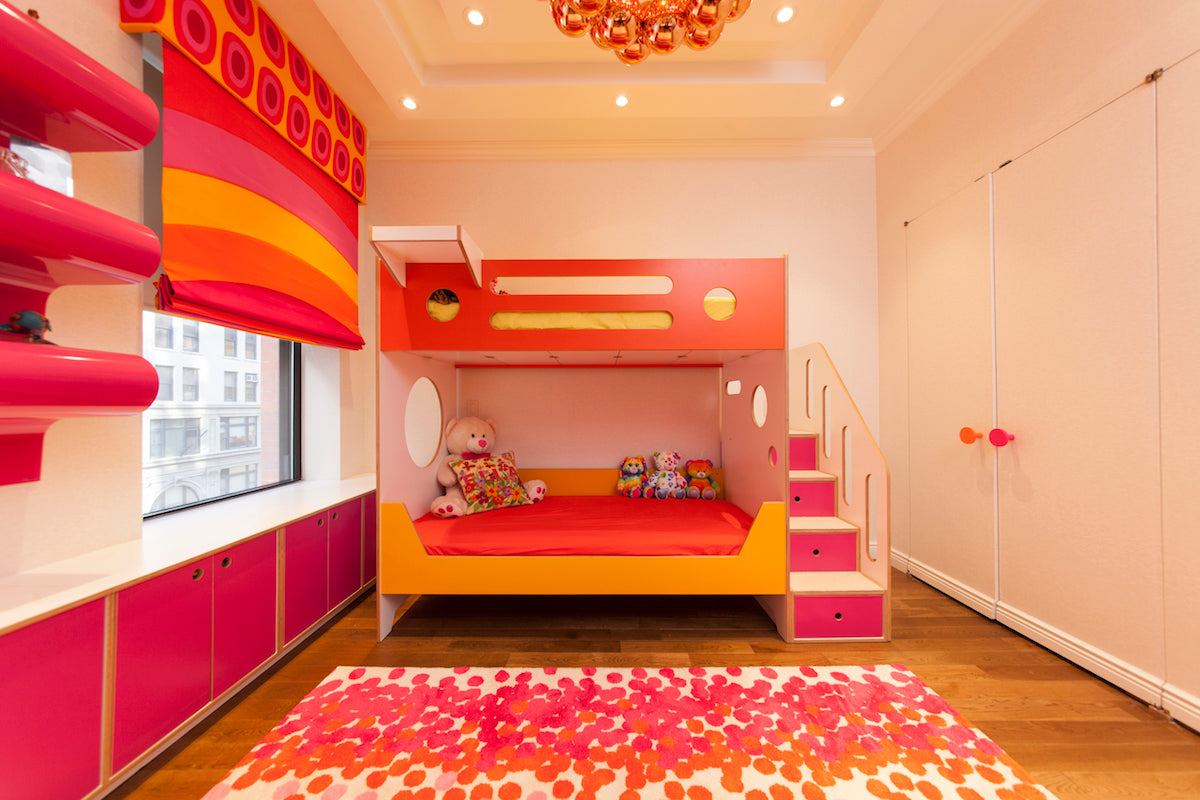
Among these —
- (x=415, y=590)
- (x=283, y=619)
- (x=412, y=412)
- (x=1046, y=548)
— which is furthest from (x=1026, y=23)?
(x=283, y=619)

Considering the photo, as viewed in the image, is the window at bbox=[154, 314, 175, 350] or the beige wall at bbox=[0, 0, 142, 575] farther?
the window at bbox=[154, 314, 175, 350]

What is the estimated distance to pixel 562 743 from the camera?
4.38 feet

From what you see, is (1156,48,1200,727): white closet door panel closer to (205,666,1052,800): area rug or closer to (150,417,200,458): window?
(205,666,1052,800): area rug

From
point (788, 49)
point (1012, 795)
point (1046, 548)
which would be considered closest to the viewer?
point (1012, 795)

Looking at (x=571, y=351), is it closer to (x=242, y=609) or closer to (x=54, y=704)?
(x=242, y=609)

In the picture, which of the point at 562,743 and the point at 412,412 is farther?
the point at 412,412

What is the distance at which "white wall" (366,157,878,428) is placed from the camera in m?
2.85

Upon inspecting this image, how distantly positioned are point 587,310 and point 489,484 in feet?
3.83

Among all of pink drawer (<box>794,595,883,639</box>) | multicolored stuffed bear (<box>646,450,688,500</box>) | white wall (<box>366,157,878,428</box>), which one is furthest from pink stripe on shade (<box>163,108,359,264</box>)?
pink drawer (<box>794,595,883,639</box>)

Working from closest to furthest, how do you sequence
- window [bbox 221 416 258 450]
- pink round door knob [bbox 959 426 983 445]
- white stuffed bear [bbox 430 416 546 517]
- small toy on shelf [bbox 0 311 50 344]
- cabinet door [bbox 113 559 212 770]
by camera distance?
small toy on shelf [bbox 0 311 50 344], cabinet door [bbox 113 559 212 770], pink round door knob [bbox 959 426 983 445], window [bbox 221 416 258 450], white stuffed bear [bbox 430 416 546 517]

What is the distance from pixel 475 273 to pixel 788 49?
198 centimetres

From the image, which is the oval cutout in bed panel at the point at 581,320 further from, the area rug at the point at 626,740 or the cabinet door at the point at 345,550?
the area rug at the point at 626,740

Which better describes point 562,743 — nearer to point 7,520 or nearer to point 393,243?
point 7,520

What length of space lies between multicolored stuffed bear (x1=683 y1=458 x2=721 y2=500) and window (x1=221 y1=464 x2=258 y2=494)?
2.51 m
